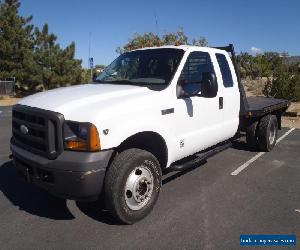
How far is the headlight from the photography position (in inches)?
148

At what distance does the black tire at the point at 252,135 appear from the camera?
7.56 metres

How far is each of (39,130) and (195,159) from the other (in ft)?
7.54

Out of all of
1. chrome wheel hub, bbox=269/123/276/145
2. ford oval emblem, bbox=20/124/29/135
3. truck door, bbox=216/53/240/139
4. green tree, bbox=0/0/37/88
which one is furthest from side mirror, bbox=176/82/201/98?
green tree, bbox=0/0/37/88

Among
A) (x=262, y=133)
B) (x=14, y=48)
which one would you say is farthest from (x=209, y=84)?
(x=14, y=48)

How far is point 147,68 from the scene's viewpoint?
5344mm

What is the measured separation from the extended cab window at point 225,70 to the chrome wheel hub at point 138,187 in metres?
2.44

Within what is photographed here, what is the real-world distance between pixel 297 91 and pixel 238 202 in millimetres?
15194

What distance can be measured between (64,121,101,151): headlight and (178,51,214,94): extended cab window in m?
1.66

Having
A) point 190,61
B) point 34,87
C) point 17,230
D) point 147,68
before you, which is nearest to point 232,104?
point 190,61

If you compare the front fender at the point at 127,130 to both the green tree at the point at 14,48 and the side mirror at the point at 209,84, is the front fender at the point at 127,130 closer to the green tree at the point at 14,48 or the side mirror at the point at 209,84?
the side mirror at the point at 209,84

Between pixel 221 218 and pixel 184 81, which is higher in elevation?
pixel 184 81

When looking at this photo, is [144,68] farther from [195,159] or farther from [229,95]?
[229,95]

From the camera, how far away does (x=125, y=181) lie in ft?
13.4

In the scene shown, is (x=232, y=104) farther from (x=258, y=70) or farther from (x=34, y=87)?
→ (x=258, y=70)
